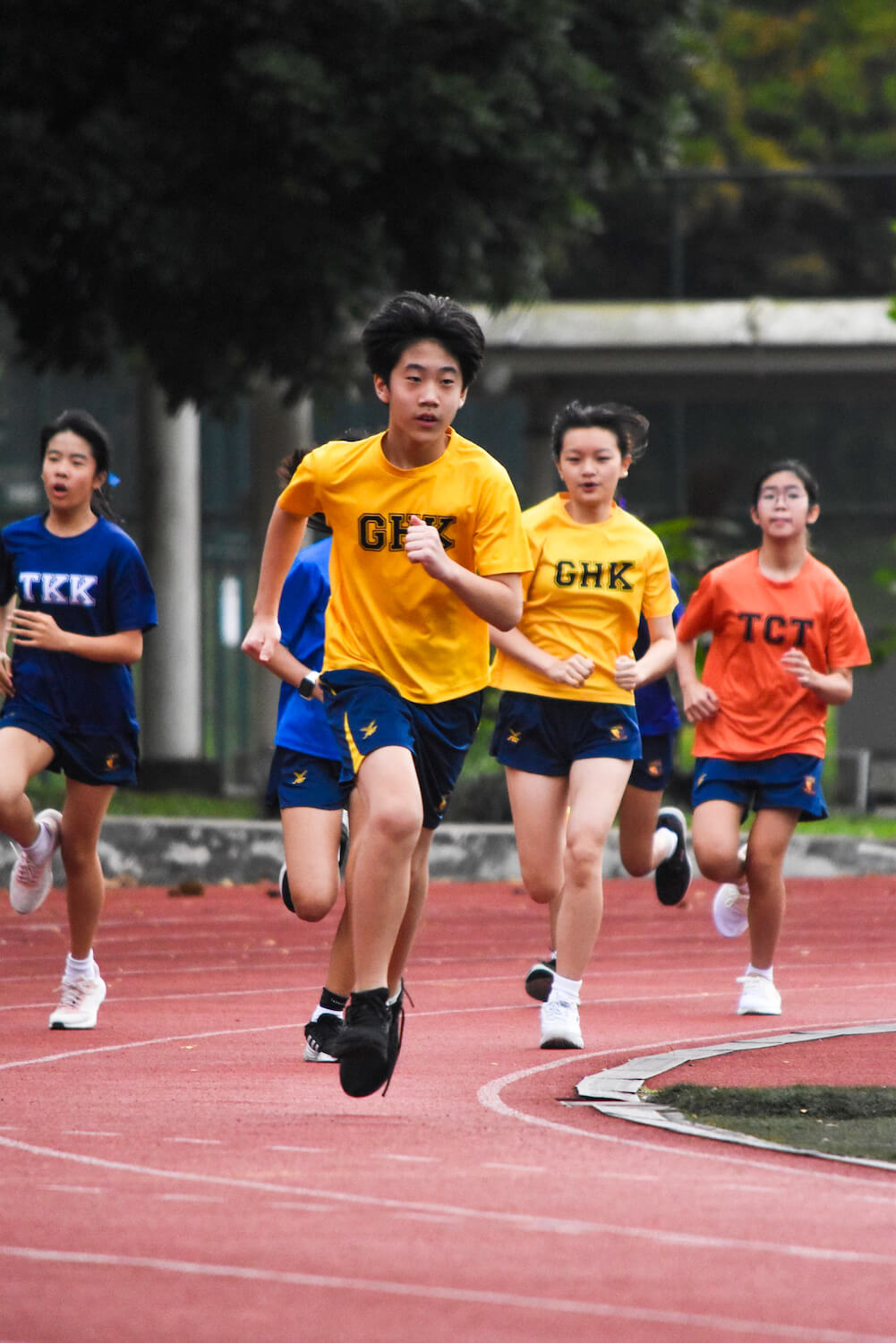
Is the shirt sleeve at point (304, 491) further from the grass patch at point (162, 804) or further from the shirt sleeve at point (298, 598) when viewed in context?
the grass patch at point (162, 804)

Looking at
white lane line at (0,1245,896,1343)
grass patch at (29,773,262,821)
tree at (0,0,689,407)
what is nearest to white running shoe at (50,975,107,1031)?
white lane line at (0,1245,896,1343)

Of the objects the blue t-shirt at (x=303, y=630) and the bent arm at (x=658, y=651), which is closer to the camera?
the blue t-shirt at (x=303, y=630)

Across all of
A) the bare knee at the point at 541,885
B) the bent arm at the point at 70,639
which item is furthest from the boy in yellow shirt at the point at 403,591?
the bent arm at the point at 70,639

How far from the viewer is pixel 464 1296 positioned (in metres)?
4.08

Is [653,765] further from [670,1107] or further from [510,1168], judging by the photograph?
[510,1168]

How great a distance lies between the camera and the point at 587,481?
8.17 metres

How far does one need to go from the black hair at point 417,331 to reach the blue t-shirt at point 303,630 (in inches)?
66.6

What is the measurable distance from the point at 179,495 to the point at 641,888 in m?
10.2

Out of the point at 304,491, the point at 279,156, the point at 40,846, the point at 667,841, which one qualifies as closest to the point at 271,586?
the point at 304,491

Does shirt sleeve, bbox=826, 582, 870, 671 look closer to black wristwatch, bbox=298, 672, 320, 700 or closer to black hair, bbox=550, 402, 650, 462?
black hair, bbox=550, 402, 650, 462

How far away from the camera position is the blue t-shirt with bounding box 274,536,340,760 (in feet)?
25.3

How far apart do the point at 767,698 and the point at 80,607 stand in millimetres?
2554

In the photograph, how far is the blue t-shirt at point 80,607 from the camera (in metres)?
8.34

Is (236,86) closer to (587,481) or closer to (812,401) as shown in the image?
(587,481)
